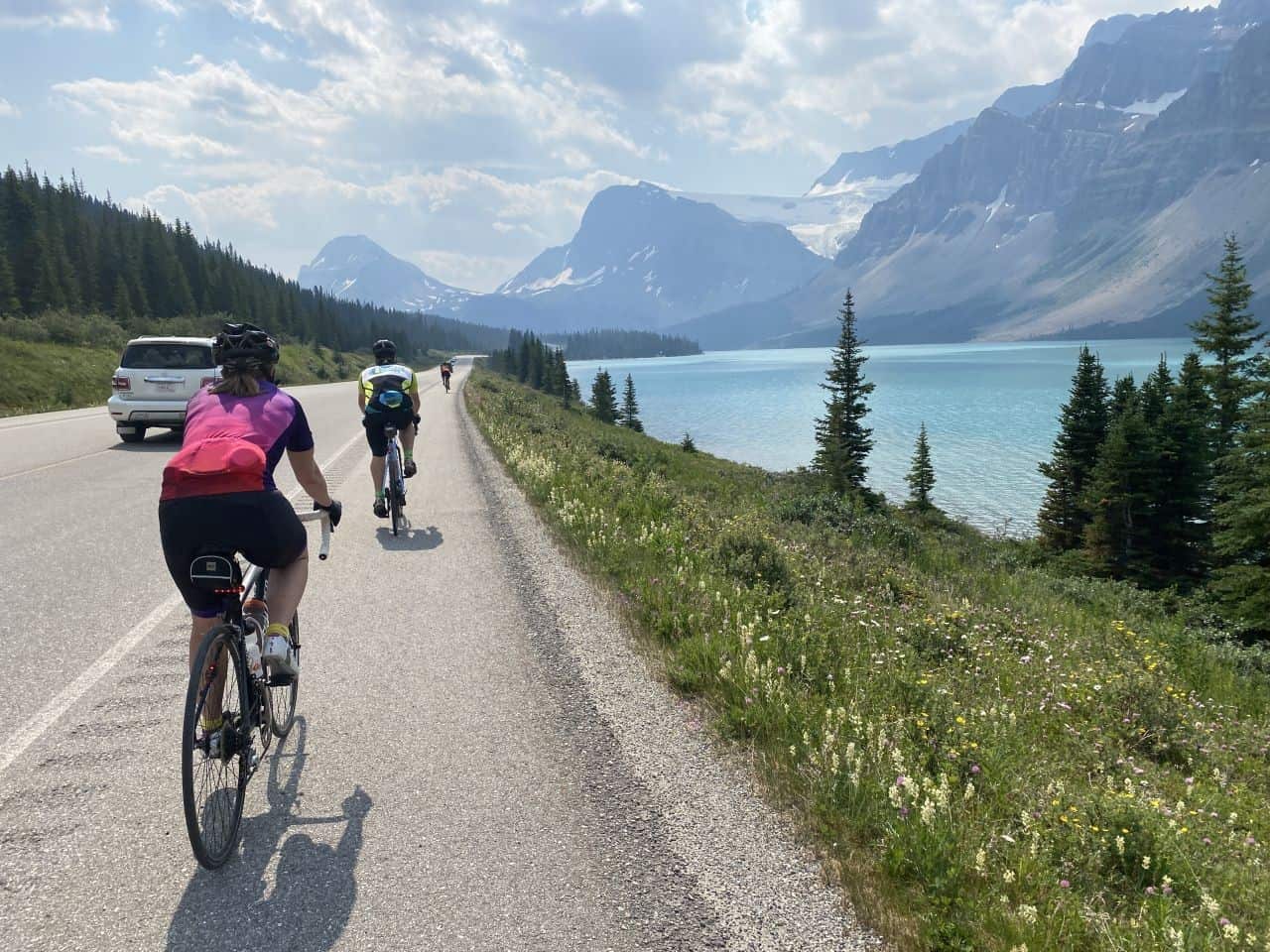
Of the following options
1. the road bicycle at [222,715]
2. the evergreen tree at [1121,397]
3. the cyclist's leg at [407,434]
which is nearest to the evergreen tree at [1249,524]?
the evergreen tree at [1121,397]

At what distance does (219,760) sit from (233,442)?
1.49 meters

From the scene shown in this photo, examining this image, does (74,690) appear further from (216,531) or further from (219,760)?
(216,531)

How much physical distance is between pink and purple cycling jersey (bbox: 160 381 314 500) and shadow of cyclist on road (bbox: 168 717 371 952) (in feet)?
5.64

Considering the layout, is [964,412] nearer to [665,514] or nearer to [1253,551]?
[1253,551]

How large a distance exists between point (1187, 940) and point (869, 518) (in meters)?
15.5

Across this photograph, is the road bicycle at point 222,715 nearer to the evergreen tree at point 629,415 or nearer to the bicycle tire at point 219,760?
the bicycle tire at point 219,760

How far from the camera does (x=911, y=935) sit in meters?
2.87

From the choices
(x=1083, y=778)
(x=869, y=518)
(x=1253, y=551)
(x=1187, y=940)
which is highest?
(x=1187, y=940)

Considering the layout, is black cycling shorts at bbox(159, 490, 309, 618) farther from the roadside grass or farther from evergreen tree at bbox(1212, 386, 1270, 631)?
evergreen tree at bbox(1212, 386, 1270, 631)

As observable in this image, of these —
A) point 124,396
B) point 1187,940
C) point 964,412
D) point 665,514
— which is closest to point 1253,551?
point 665,514

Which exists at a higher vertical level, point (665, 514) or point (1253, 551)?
point (665, 514)

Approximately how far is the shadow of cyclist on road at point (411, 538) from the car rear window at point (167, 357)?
10.8 meters

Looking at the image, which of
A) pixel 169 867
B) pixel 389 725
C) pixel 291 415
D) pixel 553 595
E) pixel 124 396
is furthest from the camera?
pixel 124 396

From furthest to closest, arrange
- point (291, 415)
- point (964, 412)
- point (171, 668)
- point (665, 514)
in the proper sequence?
point (964, 412) → point (665, 514) → point (171, 668) → point (291, 415)
